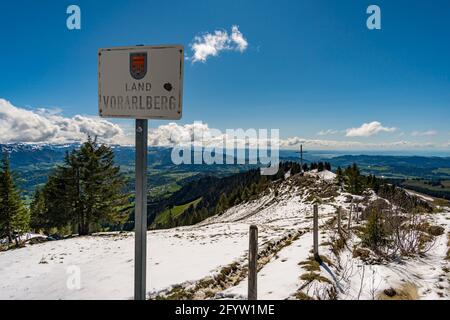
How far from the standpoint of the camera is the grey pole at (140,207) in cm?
229

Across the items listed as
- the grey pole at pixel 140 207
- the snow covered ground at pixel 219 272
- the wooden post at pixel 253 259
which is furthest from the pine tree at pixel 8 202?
the grey pole at pixel 140 207

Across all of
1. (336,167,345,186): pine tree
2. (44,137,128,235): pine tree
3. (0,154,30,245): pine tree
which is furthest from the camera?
(336,167,345,186): pine tree

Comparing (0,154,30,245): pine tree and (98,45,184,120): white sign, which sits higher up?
(98,45,184,120): white sign

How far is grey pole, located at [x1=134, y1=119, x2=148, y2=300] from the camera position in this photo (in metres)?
2.29

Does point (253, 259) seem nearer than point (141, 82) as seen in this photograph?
No

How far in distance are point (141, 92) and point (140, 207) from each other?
98 cm

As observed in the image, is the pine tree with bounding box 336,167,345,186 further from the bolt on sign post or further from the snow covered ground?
the bolt on sign post

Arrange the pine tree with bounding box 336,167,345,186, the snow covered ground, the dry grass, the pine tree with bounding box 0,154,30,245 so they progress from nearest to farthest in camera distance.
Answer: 1. the dry grass
2. the snow covered ground
3. the pine tree with bounding box 0,154,30,245
4. the pine tree with bounding box 336,167,345,186

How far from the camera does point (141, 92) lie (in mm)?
2273

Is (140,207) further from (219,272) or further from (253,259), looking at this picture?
(219,272)

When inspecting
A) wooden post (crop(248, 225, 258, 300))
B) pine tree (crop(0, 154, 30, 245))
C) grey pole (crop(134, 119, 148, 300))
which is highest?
grey pole (crop(134, 119, 148, 300))

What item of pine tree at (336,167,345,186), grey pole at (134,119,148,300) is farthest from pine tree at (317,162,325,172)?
grey pole at (134,119,148,300)

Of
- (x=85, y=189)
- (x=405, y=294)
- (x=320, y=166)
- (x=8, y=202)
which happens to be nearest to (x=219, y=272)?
(x=405, y=294)
